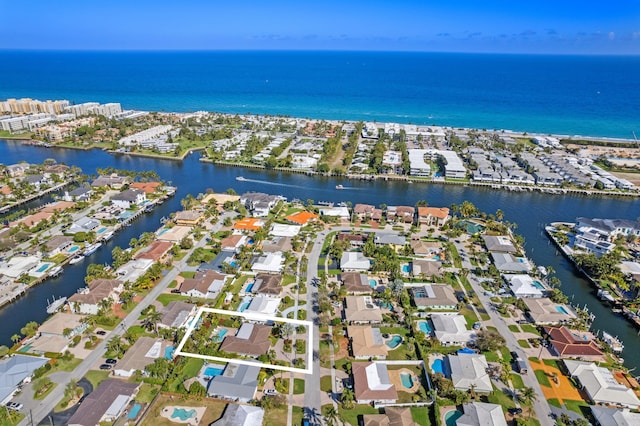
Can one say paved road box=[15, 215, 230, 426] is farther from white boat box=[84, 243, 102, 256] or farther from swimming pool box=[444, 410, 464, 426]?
swimming pool box=[444, 410, 464, 426]

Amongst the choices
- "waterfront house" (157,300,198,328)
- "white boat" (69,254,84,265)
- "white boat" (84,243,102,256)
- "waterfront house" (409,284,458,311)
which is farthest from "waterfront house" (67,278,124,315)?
"waterfront house" (409,284,458,311)

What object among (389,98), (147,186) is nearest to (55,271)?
(147,186)

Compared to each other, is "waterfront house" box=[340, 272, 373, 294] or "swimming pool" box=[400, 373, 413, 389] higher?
"waterfront house" box=[340, 272, 373, 294]

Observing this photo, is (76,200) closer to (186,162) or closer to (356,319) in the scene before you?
(186,162)

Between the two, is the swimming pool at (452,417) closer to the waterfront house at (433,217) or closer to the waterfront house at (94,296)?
the waterfront house at (94,296)

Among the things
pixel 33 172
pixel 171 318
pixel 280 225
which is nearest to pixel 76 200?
pixel 33 172

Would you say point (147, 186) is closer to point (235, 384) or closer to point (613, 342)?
point (235, 384)
